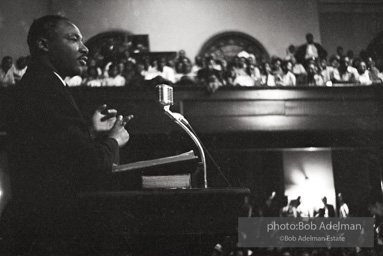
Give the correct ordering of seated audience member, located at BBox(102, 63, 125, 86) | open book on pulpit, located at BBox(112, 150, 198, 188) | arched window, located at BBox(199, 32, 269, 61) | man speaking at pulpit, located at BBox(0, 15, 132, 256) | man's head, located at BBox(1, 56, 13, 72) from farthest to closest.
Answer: arched window, located at BBox(199, 32, 269, 61) < seated audience member, located at BBox(102, 63, 125, 86) < man's head, located at BBox(1, 56, 13, 72) < open book on pulpit, located at BBox(112, 150, 198, 188) < man speaking at pulpit, located at BBox(0, 15, 132, 256)

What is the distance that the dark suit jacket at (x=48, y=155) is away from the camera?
139 centimetres

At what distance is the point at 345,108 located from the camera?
7316mm

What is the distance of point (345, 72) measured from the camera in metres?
8.59

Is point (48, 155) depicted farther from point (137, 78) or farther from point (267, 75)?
point (267, 75)

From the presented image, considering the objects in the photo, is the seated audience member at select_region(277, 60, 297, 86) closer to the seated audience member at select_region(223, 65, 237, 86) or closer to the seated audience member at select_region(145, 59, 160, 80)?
the seated audience member at select_region(223, 65, 237, 86)

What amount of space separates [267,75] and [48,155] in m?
6.99

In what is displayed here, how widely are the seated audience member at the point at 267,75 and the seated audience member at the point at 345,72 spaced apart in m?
1.15

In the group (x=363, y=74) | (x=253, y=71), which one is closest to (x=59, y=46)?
(x=253, y=71)

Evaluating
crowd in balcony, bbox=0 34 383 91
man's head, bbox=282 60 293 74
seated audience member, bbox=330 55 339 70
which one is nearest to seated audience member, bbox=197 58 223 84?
crowd in balcony, bbox=0 34 383 91

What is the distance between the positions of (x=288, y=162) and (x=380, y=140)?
1558mm

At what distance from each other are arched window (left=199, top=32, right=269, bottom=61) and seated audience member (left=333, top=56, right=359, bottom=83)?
2.89 m

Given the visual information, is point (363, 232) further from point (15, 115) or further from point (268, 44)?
point (268, 44)

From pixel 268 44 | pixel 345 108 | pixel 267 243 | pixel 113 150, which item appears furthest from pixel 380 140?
pixel 113 150

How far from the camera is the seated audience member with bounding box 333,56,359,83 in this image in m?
8.40
